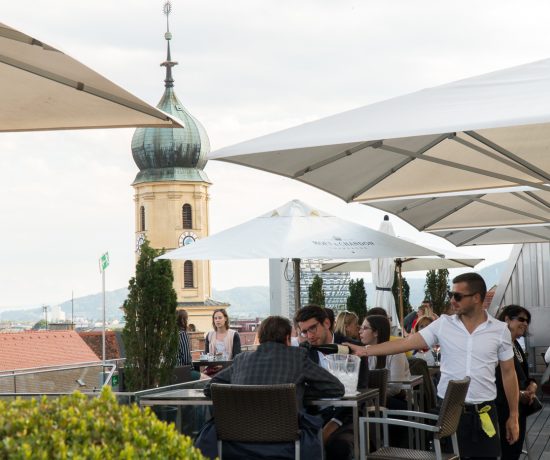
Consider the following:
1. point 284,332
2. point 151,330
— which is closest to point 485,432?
point 284,332

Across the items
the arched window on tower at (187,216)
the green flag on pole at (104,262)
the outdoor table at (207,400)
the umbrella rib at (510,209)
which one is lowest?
the outdoor table at (207,400)

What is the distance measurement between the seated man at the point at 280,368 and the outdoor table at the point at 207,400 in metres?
0.06

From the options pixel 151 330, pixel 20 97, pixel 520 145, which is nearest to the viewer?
pixel 20 97

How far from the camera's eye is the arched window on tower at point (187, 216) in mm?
105875

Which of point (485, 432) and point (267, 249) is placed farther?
point (267, 249)

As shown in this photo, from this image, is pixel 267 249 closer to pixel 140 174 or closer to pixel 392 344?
pixel 392 344

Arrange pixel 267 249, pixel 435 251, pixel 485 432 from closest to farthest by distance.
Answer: pixel 485 432 → pixel 267 249 → pixel 435 251

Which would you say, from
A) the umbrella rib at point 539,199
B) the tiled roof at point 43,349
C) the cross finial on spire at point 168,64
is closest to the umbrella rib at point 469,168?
the umbrella rib at point 539,199

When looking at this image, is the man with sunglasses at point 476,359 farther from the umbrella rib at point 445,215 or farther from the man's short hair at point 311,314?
the umbrella rib at point 445,215

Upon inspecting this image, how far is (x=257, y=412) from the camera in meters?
5.47

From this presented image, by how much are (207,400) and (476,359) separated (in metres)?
1.55

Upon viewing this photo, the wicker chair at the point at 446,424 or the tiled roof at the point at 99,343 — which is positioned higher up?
the wicker chair at the point at 446,424

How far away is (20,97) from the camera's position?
5.38 meters

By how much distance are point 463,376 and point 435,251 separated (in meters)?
6.49
